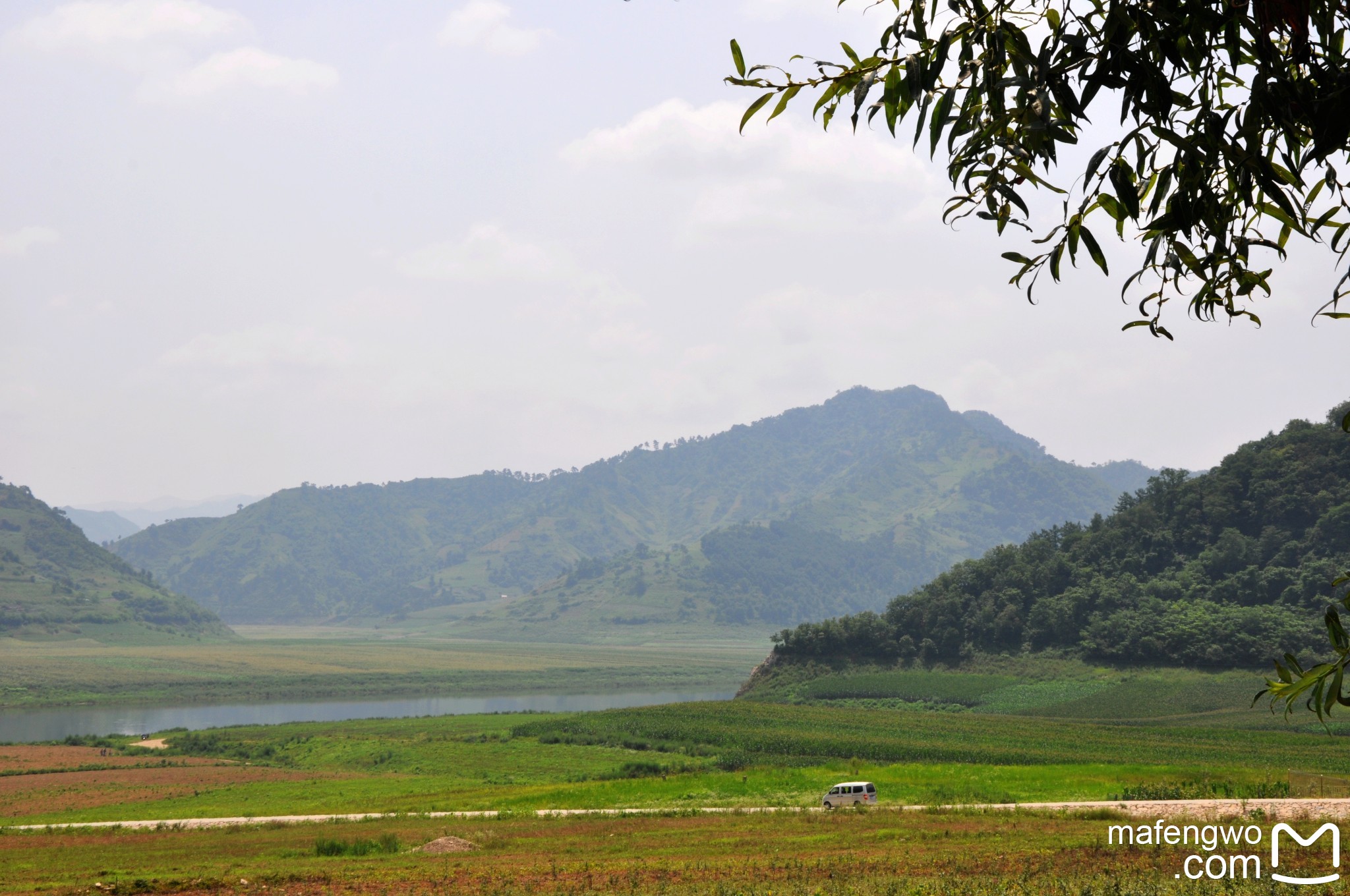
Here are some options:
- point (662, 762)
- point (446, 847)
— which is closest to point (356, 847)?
point (446, 847)

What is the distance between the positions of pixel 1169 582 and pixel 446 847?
342 ft

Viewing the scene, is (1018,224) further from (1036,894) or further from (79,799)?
(79,799)

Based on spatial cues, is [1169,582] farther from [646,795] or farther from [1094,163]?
[1094,163]

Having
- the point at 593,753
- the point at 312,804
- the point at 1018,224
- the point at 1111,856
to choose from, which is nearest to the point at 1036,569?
the point at 593,753

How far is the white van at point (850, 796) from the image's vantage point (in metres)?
38.8

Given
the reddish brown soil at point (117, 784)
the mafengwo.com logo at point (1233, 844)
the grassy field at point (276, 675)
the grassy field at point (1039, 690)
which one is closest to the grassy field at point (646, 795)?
the reddish brown soil at point (117, 784)

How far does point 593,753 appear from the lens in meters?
64.7

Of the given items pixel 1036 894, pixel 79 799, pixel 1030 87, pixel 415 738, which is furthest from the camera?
pixel 415 738

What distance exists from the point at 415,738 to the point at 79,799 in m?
27.6

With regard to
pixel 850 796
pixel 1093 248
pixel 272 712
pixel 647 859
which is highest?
pixel 1093 248

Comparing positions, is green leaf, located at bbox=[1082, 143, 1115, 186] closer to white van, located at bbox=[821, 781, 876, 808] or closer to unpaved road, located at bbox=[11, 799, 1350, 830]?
unpaved road, located at bbox=[11, 799, 1350, 830]

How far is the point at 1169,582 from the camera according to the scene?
372 feet

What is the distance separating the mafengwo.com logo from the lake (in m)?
84.5

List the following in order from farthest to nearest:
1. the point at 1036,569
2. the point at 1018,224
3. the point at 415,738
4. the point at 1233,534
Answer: the point at 1036,569
the point at 1233,534
the point at 415,738
the point at 1018,224
